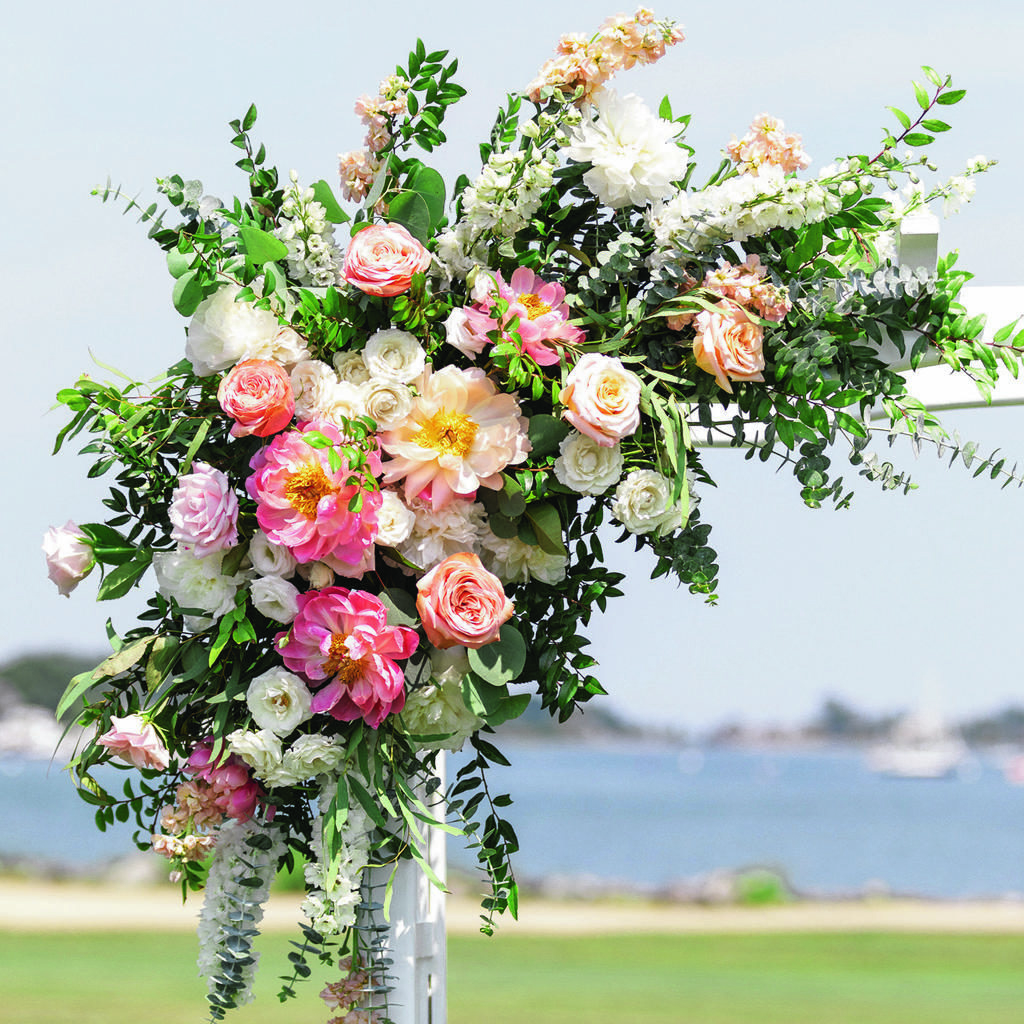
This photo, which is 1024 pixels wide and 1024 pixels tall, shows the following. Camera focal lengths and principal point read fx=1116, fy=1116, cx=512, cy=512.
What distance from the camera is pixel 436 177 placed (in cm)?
133

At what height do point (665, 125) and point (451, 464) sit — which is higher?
point (665, 125)

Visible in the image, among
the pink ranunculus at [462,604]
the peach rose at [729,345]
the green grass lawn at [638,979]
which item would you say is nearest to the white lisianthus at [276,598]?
the pink ranunculus at [462,604]

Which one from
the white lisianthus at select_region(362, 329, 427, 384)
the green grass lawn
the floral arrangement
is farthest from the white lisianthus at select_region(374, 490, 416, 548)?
the green grass lawn

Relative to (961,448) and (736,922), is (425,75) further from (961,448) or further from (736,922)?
(736,922)

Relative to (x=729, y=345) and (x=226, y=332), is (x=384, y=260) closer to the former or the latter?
(x=226, y=332)

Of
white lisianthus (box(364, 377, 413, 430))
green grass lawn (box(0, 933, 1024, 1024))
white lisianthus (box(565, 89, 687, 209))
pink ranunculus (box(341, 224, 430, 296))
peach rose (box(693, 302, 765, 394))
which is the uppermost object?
white lisianthus (box(565, 89, 687, 209))

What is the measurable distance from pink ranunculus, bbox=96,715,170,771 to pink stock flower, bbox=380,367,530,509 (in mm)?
391

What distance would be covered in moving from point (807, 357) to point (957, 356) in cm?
23

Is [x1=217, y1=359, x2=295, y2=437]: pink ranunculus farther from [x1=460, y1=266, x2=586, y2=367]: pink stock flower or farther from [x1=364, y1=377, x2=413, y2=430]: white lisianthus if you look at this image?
[x1=460, y1=266, x2=586, y2=367]: pink stock flower

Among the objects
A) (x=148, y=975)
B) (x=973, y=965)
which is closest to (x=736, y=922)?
(x=973, y=965)

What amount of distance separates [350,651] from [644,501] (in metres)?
0.35

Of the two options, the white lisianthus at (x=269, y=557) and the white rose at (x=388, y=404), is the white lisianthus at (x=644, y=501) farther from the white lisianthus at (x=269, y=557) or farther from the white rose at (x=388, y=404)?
the white lisianthus at (x=269, y=557)

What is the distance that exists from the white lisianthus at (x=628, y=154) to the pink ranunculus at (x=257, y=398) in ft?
1.36

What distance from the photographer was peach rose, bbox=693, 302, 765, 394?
3.99ft
